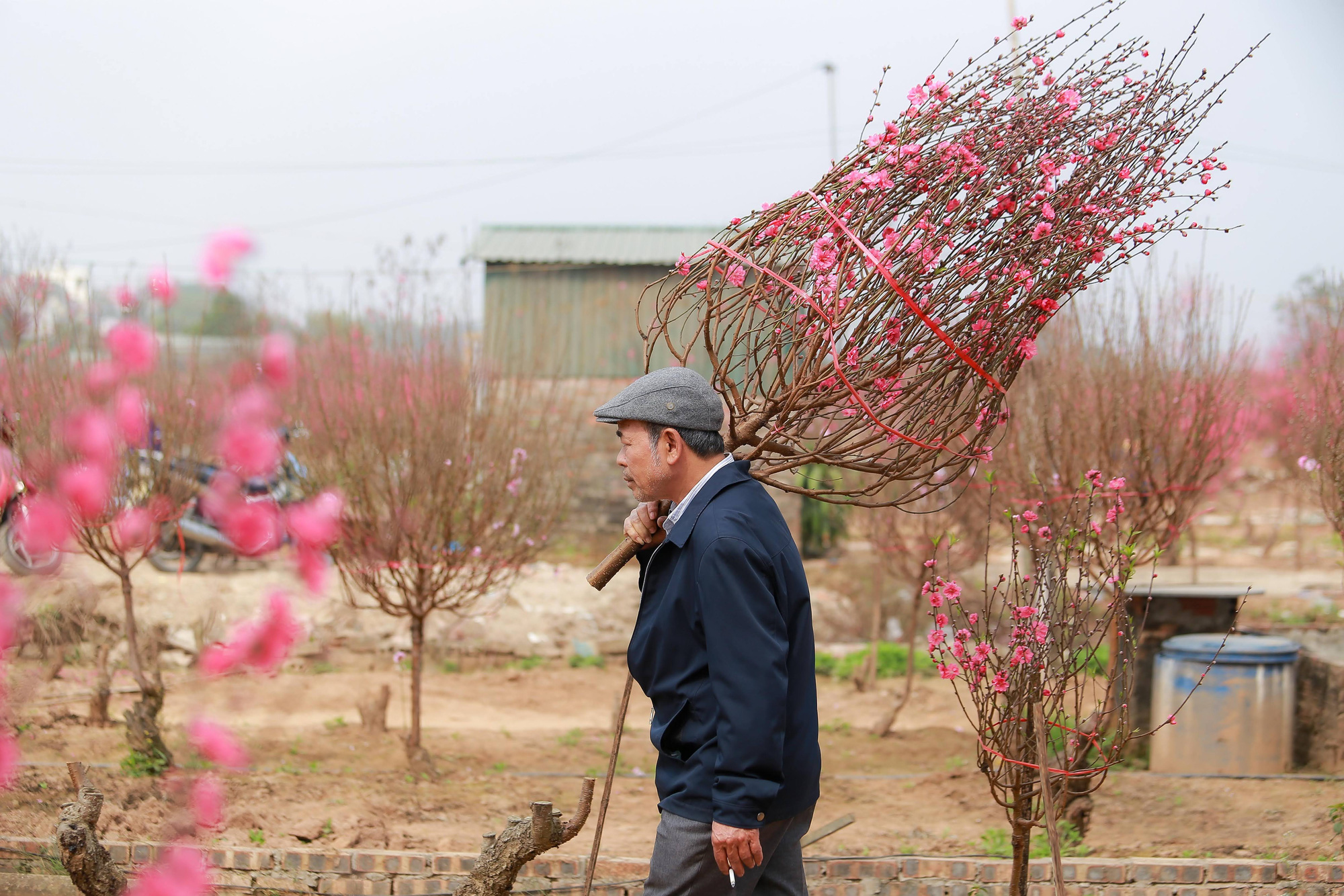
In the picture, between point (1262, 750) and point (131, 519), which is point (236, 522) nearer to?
point (131, 519)

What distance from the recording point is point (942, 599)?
11.7ft

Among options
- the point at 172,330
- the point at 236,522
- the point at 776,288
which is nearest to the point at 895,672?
the point at 236,522

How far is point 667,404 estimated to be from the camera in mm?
2504

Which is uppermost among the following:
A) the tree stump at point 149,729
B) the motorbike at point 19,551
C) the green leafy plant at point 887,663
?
the motorbike at point 19,551

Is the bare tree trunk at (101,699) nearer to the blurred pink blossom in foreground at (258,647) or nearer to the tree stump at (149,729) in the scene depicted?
the blurred pink blossom in foreground at (258,647)

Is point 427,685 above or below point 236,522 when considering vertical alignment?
below

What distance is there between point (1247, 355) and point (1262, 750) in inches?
109

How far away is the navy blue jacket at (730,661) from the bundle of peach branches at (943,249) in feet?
1.93

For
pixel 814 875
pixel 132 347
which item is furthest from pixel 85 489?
pixel 814 875

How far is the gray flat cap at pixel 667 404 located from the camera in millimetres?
2502

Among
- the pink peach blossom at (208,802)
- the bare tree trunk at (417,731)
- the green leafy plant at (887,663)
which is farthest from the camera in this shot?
the green leafy plant at (887,663)

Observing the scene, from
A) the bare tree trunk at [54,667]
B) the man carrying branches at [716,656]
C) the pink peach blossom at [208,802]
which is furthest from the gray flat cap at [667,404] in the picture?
the bare tree trunk at [54,667]

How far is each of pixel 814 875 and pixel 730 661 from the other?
6.91 feet

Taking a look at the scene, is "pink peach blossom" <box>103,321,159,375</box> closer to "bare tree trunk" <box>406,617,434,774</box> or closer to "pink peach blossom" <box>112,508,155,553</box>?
"pink peach blossom" <box>112,508,155,553</box>
